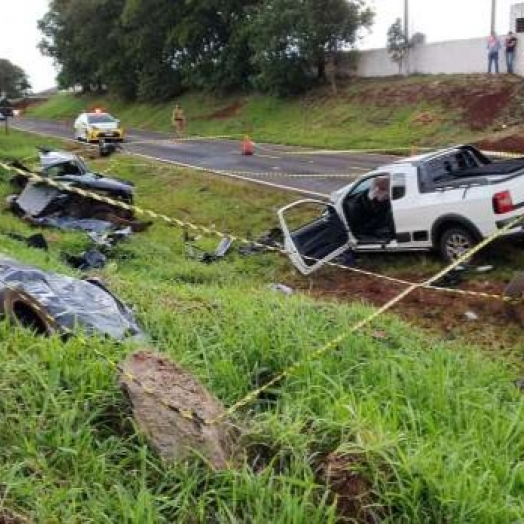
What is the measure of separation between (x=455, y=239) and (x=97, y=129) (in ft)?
79.2

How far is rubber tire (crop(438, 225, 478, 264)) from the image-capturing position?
9734 millimetres

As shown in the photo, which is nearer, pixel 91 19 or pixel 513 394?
pixel 513 394

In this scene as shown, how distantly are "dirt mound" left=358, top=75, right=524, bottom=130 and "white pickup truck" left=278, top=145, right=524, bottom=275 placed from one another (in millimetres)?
15312

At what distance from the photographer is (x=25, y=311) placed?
16.7ft

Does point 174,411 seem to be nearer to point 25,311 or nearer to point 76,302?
point 25,311

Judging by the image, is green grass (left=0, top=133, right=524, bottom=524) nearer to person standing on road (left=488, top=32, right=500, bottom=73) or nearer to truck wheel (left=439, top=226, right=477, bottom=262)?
truck wheel (left=439, top=226, right=477, bottom=262)

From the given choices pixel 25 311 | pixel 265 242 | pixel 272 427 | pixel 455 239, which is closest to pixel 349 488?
pixel 272 427

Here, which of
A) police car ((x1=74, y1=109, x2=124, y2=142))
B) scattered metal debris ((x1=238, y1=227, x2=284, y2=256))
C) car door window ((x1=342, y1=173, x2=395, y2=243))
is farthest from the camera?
police car ((x1=74, y1=109, x2=124, y2=142))

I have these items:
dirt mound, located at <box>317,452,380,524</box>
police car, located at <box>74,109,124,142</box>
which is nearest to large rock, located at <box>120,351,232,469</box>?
dirt mound, located at <box>317,452,380,524</box>

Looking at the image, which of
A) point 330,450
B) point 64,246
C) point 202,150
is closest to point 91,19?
point 202,150

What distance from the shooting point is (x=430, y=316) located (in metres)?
8.59

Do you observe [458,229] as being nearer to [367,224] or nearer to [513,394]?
[367,224]

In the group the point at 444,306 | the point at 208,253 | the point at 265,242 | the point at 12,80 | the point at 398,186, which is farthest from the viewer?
the point at 12,80

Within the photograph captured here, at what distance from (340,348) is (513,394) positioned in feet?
4.11
